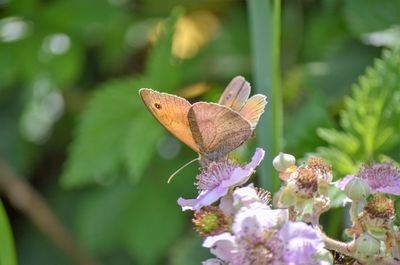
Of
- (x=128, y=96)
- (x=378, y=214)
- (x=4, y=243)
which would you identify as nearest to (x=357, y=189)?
(x=378, y=214)

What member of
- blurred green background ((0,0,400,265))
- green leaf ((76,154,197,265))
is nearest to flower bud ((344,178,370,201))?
blurred green background ((0,0,400,265))

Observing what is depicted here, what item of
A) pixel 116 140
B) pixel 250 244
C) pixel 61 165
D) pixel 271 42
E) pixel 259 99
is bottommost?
pixel 250 244

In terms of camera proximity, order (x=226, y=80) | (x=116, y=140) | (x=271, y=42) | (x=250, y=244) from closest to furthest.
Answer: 1. (x=250, y=244)
2. (x=271, y=42)
3. (x=116, y=140)
4. (x=226, y=80)

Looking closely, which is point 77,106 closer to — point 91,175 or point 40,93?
point 40,93

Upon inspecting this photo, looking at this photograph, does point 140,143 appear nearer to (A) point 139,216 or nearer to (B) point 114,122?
(B) point 114,122

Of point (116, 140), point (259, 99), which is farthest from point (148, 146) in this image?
point (259, 99)

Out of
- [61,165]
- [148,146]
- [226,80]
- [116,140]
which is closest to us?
[148,146]

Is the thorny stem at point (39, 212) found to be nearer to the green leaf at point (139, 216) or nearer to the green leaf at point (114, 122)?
the green leaf at point (139, 216)
